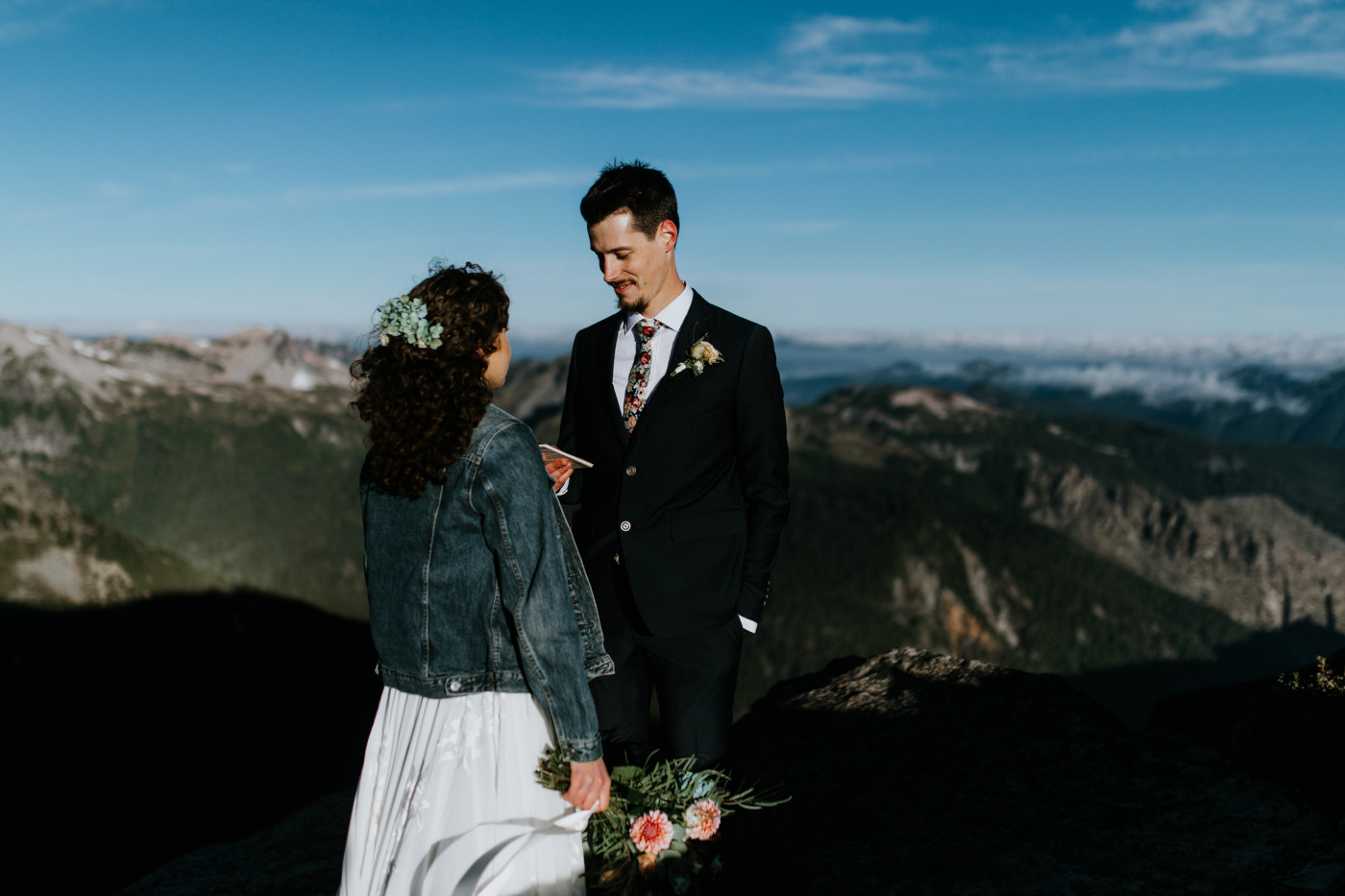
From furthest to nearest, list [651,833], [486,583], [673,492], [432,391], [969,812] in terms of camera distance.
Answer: [969,812] → [673,492] → [651,833] → [486,583] → [432,391]

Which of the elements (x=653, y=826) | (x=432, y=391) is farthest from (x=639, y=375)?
(x=653, y=826)

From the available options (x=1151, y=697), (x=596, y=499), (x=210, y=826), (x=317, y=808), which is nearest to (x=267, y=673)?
(x=210, y=826)

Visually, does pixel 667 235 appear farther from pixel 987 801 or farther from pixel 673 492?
pixel 987 801

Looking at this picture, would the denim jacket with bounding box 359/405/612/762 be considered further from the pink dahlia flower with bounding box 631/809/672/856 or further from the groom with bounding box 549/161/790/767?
the groom with bounding box 549/161/790/767

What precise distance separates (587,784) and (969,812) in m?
5.60

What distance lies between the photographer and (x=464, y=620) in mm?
4074

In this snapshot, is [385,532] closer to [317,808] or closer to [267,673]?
[317,808]

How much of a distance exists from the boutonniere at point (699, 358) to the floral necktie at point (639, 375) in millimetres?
212

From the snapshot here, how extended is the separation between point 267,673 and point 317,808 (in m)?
111

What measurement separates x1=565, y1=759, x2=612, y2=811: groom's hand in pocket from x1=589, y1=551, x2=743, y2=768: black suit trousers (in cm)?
100

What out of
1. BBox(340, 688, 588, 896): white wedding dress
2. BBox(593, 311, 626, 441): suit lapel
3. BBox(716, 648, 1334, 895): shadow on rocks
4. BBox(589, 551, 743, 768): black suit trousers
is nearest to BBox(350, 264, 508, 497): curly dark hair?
BBox(340, 688, 588, 896): white wedding dress

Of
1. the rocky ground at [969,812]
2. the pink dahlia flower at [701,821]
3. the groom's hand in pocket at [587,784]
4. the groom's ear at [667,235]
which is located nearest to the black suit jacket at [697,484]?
the groom's ear at [667,235]

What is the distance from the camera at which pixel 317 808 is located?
35.1 feet

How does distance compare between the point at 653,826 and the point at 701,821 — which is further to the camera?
the point at 701,821
